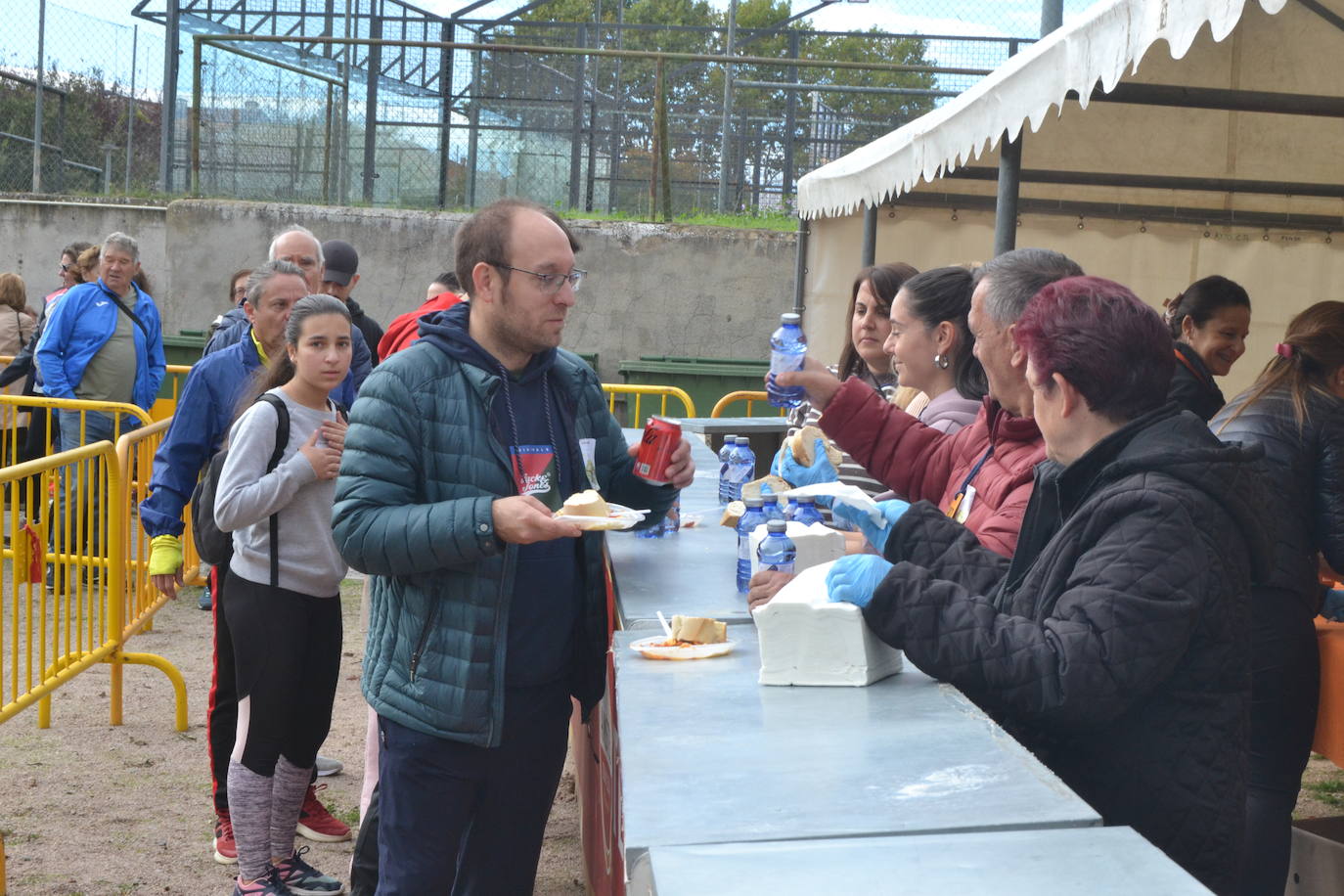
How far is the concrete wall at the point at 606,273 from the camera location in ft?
46.0

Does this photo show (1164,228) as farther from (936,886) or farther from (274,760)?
(936,886)

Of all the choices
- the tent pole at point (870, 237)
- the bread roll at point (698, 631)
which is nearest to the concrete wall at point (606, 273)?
the tent pole at point (870, 237)

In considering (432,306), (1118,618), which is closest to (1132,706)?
(1118,618)

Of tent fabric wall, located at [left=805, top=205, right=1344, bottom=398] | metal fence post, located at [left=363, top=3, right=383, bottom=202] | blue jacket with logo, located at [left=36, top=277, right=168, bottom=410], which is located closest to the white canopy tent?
tent fabric wall, located at [left=805, top=205, right=1344, bottom=398]

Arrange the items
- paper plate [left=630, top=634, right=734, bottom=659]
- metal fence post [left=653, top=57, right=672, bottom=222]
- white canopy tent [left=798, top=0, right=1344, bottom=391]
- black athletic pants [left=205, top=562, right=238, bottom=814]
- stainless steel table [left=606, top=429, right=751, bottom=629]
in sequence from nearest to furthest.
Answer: paper plate [left=630, top=634, right=734, bottom=659] < stainless steel table [left=606, top=429, right=751, bottom=629] < black athletic pants [left=205, top=562, right=238, bottom=814] < white canopy tent [left=798, top=0, right=1344, bottom=391] < metal fence post [left=653, top=57, right=672, bottom=222]

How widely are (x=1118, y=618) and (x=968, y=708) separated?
307mm

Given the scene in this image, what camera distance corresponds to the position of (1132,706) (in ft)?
7.23

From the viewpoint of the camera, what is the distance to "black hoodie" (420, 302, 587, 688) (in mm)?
3018

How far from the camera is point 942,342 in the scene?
4031 mm

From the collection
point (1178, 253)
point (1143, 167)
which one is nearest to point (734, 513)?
point (1143, 167)

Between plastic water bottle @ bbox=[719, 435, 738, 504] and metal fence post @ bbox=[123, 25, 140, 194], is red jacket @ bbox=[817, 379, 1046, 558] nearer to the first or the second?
plastic water bottle @ bbox=[719, 435, 738, 504]

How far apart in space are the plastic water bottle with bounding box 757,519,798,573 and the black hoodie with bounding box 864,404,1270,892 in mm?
701

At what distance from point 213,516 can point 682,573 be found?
155cm

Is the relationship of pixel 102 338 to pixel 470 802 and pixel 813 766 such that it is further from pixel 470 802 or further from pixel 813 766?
pixel 813 766
